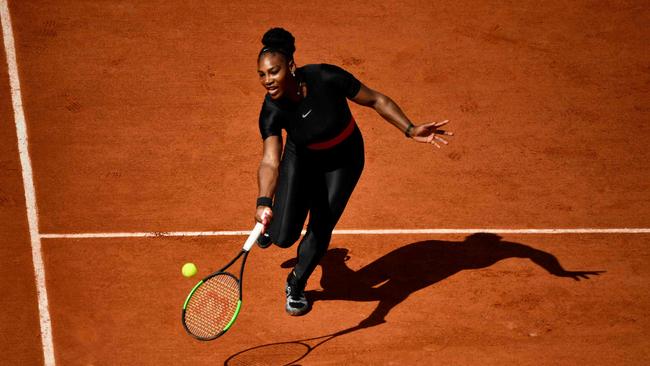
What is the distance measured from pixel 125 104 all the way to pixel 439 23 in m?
4.59

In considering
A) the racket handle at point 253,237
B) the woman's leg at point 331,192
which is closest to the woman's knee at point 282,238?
the woman's leg at point 331,192

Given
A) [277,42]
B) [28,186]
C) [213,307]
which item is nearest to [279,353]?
[213,307]

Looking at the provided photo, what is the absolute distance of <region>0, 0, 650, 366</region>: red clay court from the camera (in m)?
7.38

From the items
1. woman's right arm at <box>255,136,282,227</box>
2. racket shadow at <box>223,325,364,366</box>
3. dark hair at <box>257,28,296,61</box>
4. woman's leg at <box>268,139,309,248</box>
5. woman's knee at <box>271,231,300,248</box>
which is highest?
dark hair at <box>257,28,296,61</box>

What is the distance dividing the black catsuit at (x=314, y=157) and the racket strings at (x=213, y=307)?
0.62 metres

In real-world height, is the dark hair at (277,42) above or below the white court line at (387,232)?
above

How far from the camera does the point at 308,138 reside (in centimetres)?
653

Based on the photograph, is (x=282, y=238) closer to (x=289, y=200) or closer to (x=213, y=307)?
(x=289, y=200)

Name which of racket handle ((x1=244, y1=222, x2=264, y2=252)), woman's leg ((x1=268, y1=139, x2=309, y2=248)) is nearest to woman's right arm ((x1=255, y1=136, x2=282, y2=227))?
woman's leg ((x1=268, y1=139, x2=309, y2=248))

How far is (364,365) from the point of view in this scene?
7012 mm

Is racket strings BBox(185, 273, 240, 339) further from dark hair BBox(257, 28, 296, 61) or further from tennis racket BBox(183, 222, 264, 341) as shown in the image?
dark hair BBox(257, 28, 296, 61)

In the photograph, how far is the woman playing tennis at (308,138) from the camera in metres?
6.30

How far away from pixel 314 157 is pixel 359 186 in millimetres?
2339

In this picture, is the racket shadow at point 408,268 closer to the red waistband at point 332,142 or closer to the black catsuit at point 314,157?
the black catsuit at point 314,157
